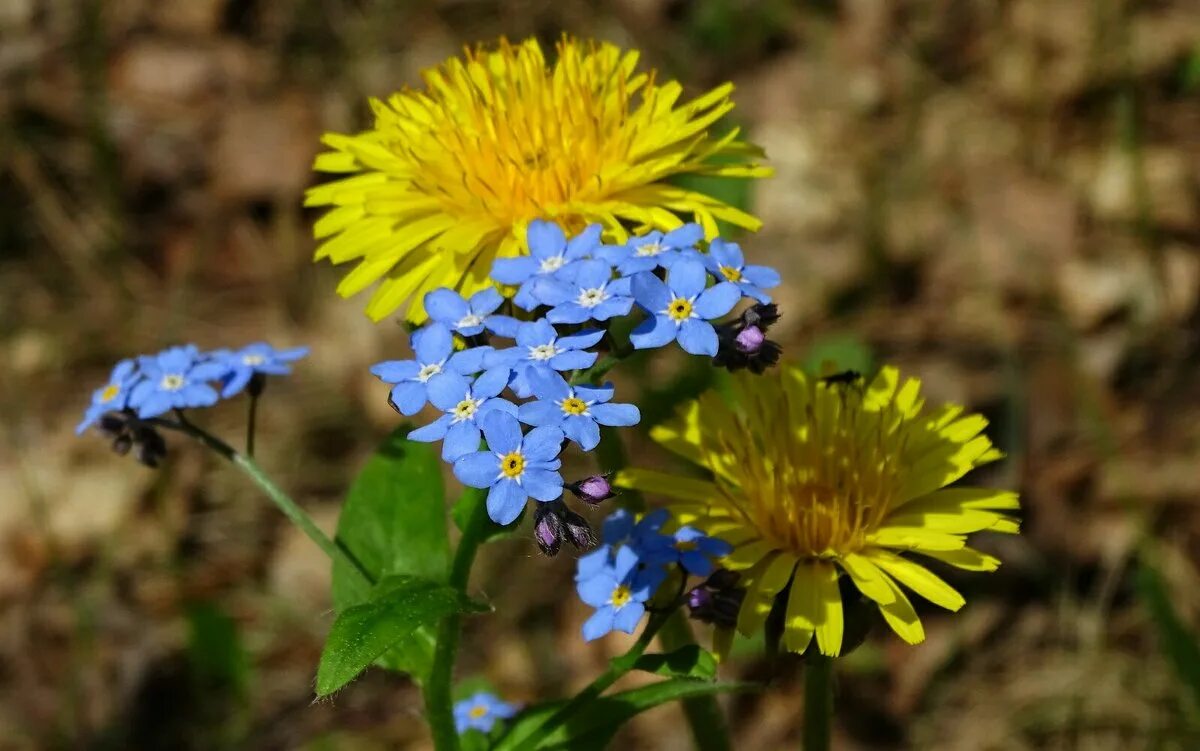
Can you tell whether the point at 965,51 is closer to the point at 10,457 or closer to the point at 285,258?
the point at 285,258

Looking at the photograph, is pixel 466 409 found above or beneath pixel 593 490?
above

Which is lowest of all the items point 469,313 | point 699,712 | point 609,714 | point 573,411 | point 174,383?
point 609,714

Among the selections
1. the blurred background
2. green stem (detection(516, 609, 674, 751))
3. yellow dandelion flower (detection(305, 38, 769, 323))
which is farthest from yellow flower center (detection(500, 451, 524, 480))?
the blurred background

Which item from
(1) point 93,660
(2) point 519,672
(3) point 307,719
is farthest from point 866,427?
(1) point 93,660

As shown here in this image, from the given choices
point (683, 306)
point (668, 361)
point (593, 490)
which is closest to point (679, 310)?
point (683, 306)

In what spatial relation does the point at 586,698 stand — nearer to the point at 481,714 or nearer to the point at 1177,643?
the point at 481,714

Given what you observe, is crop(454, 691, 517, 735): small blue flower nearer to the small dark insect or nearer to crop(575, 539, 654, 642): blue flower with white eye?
crop(575, 539, 654, 642): blue flower with white eye
